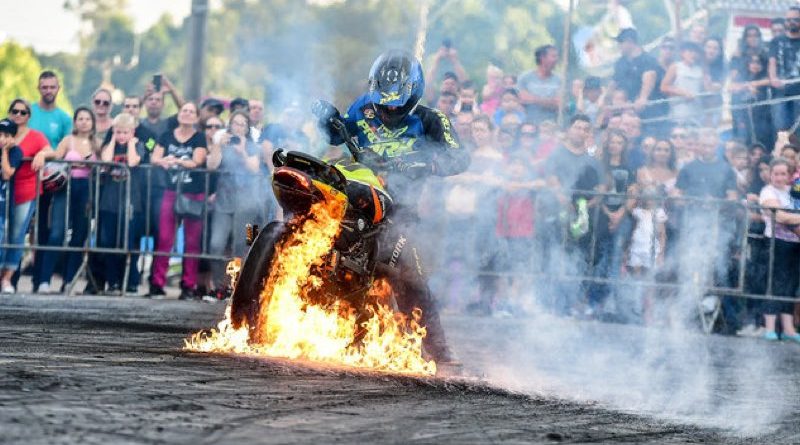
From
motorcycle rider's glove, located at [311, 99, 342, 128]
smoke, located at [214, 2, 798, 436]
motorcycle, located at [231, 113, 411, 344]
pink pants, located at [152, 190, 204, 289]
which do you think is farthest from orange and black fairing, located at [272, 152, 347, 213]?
pink pants, located at [152, 190, 204, 289]

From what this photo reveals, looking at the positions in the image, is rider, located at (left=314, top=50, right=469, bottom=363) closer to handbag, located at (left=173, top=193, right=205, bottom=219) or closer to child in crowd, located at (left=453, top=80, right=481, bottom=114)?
child in crowd, located at (left=453, top=80, right=481, bottom=114)

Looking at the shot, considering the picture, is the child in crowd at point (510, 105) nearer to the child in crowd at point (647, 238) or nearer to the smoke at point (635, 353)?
the smoke at point (635, 353)

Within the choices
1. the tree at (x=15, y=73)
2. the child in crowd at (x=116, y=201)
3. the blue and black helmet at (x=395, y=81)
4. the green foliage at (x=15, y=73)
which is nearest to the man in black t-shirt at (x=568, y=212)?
the child in crowd at (x=116, y=201)

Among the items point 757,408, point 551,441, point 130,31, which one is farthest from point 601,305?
point 130,31

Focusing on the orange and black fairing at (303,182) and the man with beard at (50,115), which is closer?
the orange and black fairing at (303,182)

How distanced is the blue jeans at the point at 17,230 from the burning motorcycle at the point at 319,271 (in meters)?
7.32

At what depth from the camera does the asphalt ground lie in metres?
5.59

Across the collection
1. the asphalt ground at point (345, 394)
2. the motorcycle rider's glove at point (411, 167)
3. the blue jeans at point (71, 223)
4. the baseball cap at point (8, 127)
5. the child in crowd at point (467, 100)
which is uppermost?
the child in crowd at point (467, 100)

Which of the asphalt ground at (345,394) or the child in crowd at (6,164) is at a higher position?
the child in crowd at (6,164)

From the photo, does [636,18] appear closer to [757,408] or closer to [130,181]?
[130,181]

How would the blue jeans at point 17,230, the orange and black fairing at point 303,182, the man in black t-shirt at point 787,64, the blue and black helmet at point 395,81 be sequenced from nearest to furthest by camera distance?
the orange and black fairing at point 303,182 → the blue and black helmet at point 395,81 → the man in black t-shirt at point 787,64 → the blue jeans at point 17,230

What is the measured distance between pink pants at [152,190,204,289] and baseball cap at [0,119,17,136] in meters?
1.72

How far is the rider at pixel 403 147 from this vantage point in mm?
8914

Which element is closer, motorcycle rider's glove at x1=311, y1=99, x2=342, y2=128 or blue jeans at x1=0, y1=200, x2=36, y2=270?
motorcycle rider's glove at x1=311, y1=99, x2=342, y2=128
